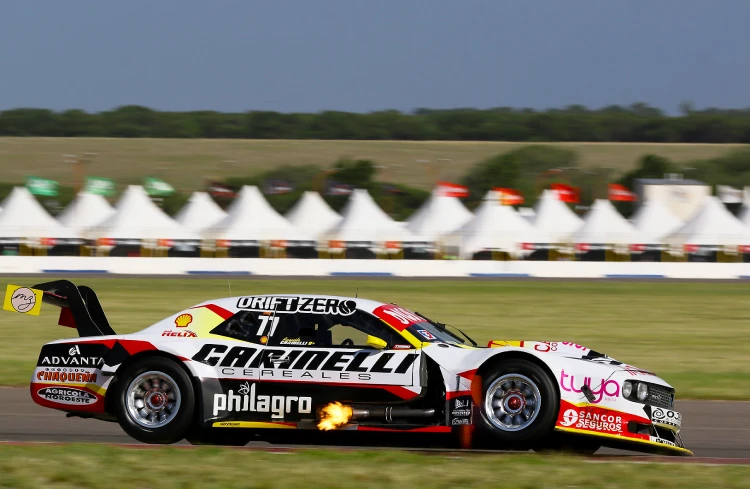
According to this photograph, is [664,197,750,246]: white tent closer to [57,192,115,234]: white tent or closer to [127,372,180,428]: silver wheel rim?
[57,192,115,234]: white tent

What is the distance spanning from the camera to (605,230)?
45062mm

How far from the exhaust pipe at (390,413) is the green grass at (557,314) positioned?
5213 millimetres

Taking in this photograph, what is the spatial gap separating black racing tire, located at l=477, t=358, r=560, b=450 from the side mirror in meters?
Answer: 0.80

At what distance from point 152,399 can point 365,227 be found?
125 feet

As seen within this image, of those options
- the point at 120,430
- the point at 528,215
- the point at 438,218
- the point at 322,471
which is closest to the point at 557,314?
the point at 120,430

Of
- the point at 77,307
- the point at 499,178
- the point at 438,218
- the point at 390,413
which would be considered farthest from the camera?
the point at 499,178

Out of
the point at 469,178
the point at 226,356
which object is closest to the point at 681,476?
the point at 226,356

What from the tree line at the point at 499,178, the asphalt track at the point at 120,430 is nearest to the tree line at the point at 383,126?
the tree line at the point at 499,178

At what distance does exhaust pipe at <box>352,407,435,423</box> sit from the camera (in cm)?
737

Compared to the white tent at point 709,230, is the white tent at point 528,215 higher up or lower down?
higher up

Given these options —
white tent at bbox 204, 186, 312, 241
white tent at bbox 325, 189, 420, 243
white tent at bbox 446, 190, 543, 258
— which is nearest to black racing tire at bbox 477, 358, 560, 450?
white tent at bbox 446, 190, 543, 258

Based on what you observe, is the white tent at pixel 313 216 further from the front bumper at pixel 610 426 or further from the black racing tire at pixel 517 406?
the front bumper at pixel 610 426

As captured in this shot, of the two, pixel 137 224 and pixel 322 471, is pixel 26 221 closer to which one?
pixel 137 224

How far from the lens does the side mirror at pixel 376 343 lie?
299 inches
